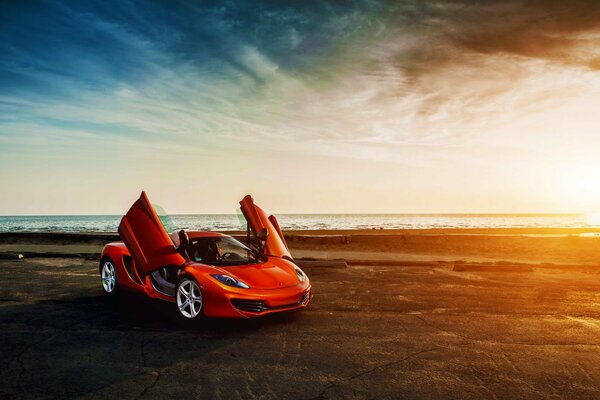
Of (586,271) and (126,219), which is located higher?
(126,219)

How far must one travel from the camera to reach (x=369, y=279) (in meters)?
11.4

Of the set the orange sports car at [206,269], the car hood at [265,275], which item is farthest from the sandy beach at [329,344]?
the car hood at [265,275]

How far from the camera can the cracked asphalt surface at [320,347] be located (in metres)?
4.31

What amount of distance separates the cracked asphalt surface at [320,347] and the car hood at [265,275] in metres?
0.55

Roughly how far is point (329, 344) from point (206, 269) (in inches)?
86.7

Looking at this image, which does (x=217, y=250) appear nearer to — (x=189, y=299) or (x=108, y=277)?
(x=189, y=299)

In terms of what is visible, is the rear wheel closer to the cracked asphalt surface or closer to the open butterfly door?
the cracked asphalt surface

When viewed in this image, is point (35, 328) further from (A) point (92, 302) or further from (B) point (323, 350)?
(B) point (323, 350)

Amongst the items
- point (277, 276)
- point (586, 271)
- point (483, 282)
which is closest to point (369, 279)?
point (483, 282)

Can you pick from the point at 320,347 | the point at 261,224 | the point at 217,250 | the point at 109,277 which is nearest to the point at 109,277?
the point at 109,277

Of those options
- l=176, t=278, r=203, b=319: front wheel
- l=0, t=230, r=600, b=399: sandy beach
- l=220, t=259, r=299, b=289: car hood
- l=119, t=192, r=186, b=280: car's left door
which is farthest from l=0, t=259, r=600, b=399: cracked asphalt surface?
l=119, t=192, r=186, b=280: car's left door

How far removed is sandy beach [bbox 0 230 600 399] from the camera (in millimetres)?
4336

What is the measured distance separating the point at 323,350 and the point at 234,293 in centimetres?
164

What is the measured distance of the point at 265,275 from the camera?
7.22 metres
